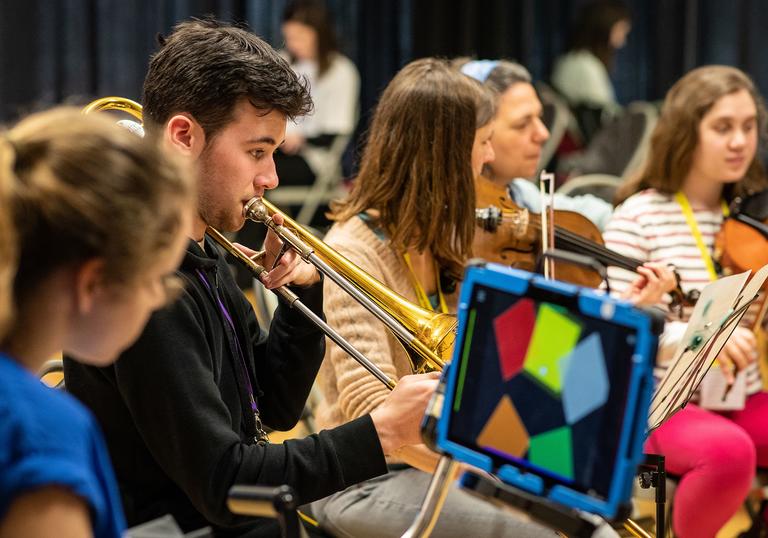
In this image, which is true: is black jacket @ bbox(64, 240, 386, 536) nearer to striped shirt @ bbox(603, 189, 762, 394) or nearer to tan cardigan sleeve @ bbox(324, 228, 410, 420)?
tan cardigan sleeve @ bbox(324, 228, 410, 420)

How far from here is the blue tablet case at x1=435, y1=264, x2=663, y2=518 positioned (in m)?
1.05

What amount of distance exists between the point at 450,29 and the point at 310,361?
5.34 metres

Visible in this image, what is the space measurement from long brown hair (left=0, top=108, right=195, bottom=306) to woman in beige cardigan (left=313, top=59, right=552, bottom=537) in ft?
3.28

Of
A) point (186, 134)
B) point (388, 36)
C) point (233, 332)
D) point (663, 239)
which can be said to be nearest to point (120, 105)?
point (186, 134)

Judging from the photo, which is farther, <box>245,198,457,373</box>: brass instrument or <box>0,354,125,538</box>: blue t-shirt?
<box>245,198,457,373</box>: brass instrument

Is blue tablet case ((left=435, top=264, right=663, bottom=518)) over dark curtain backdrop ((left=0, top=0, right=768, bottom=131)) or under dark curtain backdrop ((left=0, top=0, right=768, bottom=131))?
under

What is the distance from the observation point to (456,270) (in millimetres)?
2172

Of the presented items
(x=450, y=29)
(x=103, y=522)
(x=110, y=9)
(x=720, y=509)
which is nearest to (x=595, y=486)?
(x=103, y=522)

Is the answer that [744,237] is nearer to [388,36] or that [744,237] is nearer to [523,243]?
[523,243]

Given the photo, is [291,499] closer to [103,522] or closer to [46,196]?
[103,522]

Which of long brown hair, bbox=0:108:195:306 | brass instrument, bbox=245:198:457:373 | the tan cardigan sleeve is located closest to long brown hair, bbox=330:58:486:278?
the tan cardigan sleeve

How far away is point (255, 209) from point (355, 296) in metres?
0.22

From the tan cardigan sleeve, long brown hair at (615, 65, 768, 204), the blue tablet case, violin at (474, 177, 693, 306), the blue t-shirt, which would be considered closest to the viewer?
the blue t-shirt

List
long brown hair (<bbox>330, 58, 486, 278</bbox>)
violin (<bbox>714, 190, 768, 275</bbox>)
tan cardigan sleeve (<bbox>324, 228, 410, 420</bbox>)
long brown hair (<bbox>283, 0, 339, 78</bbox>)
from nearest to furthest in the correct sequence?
1. tan cardigan sleeve (<bbox>324, 228, 410, 420</bbox>)
2. long brown hair (<bbox>330, 58, 486, 278</bbox>)
3. violin (<bbox>714, 190, 768, 275</bbox>)
4. long brown hair (<bbox>283, 0, 339, 78</bbox>)
